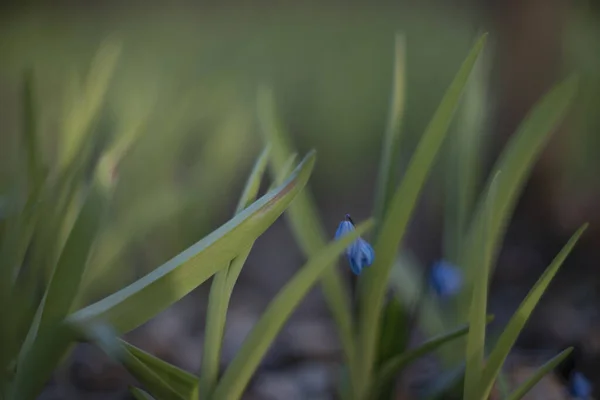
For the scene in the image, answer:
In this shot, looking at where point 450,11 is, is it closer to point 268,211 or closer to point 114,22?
point 114,22

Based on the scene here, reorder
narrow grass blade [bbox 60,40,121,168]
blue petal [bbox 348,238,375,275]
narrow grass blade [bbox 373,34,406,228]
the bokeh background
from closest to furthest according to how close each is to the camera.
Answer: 1. blue petal [bbox 348,238,375,275]
2. narrow grass blade [bbox 373,34,406,228]
3. narrow grass blade [bbox 60,40,121,168]
4. the bokeh background

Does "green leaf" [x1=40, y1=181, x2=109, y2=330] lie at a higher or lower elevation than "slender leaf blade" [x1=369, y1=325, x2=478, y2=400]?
higher

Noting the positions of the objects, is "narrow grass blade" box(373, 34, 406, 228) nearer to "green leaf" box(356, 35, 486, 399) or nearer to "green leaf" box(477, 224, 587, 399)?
"green leaf" box(356, 35, 486, 399)

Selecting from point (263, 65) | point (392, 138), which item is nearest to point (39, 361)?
point (392, 138)

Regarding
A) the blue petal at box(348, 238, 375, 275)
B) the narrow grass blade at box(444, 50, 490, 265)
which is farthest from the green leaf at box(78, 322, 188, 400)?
the narrow grass blade at box(444, 50, 490, 265)

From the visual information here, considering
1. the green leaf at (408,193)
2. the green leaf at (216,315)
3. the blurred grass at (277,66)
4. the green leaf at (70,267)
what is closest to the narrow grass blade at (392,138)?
the green leaf at (408,193)
